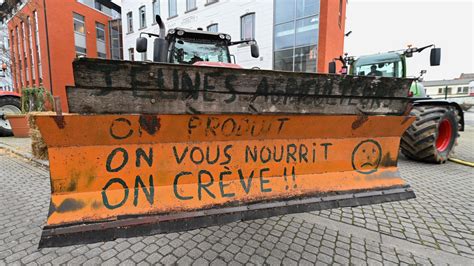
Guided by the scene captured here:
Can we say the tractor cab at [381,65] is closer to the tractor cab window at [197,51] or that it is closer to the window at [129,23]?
the tractor cab window at [197,51]

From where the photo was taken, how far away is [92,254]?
2.39 m

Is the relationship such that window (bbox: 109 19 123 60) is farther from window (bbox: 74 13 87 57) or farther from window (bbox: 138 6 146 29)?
window (bbox: 138 6 146 29)

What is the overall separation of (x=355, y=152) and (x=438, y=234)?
1635mm

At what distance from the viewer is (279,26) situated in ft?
45.5

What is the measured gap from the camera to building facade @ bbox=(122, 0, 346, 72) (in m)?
12.7

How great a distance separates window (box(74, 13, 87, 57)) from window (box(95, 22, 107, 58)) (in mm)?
1661

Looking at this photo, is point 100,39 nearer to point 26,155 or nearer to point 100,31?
point 100,31

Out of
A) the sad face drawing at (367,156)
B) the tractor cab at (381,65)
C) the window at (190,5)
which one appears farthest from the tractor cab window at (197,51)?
the window at (190,5)

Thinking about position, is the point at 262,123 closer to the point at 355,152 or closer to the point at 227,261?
the point at 355,152

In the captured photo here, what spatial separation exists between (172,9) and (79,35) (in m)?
12.0

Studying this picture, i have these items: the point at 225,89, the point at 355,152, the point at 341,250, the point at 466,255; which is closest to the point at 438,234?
the point at 466,255

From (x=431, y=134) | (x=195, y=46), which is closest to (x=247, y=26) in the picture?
(x=195, y=46)

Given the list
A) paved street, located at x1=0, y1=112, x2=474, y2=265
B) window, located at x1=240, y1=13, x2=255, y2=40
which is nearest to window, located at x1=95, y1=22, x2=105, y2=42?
window, located at x1=240, y1=13, x2=255, y2=40

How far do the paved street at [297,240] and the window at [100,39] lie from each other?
1075 inches
